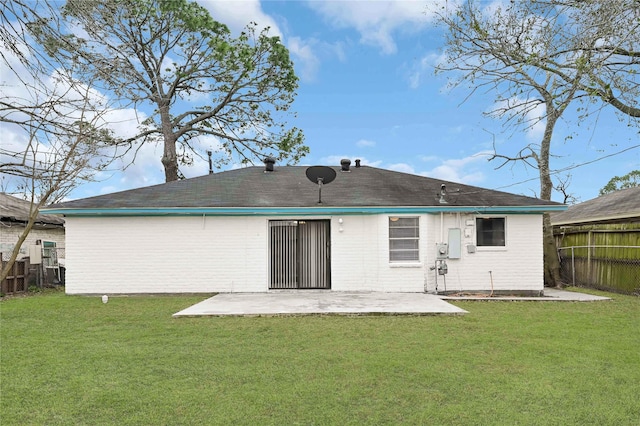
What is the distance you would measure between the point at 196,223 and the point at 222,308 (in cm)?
381

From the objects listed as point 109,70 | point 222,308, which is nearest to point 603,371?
point 109,70

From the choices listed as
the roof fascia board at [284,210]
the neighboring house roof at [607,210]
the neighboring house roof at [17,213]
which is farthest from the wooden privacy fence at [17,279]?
the neighboring house roof at [607,210]

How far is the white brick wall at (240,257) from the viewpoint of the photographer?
40.0ft

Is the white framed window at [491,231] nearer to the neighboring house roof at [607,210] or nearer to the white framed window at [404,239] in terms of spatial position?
the white framed window at [404,239]

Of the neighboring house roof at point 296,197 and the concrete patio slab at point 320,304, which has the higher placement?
the neighboring house roof at point 296,197

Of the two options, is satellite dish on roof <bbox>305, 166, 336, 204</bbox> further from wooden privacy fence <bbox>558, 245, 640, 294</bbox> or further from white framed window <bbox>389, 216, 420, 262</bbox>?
wooden privacy fence <bbox>558, 245, 640, 294</bbox>

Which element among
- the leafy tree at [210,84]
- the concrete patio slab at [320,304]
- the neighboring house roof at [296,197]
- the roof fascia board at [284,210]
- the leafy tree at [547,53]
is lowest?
the concrete patio slab at [320,304]

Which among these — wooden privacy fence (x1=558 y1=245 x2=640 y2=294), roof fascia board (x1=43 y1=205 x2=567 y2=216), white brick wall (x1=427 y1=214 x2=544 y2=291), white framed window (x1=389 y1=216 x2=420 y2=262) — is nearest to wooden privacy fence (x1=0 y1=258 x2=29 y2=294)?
roof fascia board (x1=43 y1=205 x2=567 y2=216)

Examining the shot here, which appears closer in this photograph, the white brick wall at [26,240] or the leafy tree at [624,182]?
the white brick wall at [26,240]

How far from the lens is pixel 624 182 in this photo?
115ft

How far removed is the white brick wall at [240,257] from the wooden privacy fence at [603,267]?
2.68 m

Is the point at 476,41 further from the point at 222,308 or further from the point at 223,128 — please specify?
the point at 223,128

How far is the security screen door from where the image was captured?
1285 cm

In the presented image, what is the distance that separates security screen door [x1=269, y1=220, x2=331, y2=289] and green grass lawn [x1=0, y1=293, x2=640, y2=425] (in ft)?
15.3
